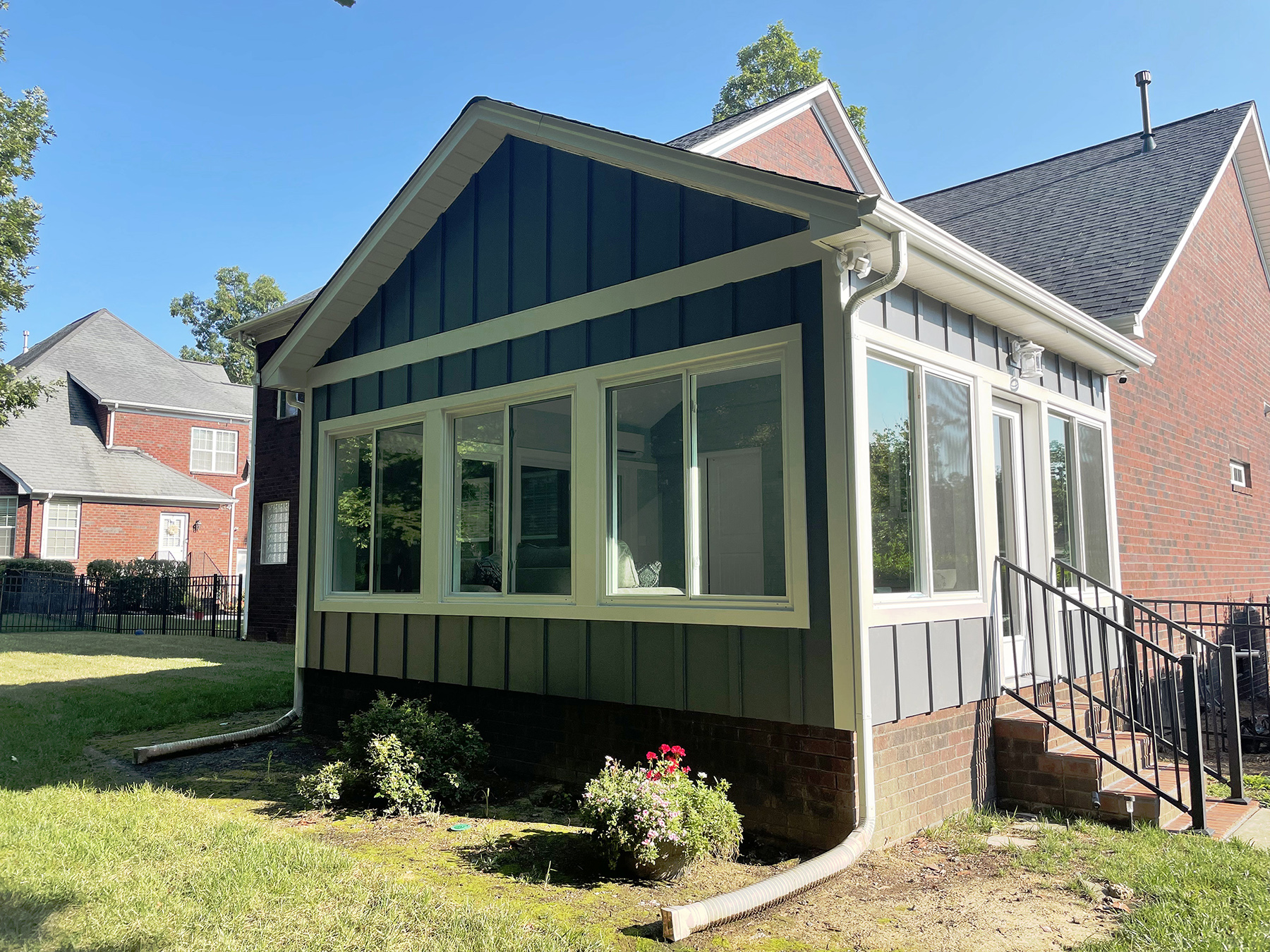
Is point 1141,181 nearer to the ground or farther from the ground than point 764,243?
farther from the ground

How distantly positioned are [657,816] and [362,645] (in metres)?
4.37

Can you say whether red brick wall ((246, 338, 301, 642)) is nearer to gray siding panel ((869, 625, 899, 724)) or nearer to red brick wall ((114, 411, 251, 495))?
red brick wall ((114, 411, 251, 495))

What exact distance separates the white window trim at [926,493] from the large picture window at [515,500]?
2237 millimetres

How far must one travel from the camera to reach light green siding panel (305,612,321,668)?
27.9 ft

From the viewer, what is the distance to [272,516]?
695 inches

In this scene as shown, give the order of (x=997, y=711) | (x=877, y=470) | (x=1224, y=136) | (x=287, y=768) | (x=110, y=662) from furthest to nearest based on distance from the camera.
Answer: (x=110, y=662)
(x=1224, y=136)
(x=287, y=768)
(x=997, y=711)
(x=877, y=470)

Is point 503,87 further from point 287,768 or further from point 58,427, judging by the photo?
point 58,427

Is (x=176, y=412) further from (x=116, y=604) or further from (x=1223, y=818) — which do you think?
(x=1223, y=818)

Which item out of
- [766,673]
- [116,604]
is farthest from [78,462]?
[766,673]

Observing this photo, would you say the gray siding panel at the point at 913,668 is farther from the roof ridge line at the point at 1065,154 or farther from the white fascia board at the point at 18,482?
the white fascia board at the point at 18,482

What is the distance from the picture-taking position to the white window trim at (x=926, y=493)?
17.9ft

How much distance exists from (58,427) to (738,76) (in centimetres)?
2094

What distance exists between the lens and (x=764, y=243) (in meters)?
5.48

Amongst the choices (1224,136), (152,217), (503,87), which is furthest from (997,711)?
(152,217)
